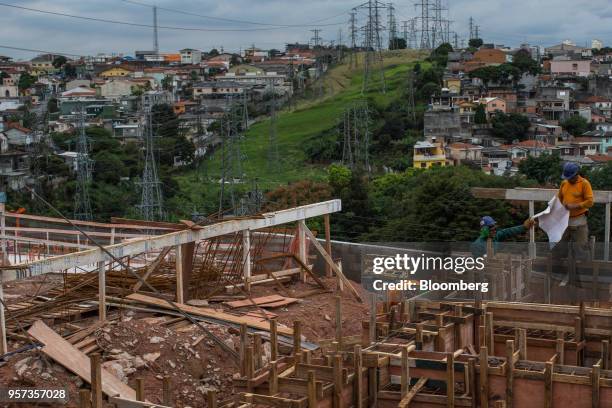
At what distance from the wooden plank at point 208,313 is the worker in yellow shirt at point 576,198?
3.45 m

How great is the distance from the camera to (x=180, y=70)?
11881 cm

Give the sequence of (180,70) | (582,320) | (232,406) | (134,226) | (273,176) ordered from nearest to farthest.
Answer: (232,406) → (582,320) → (134,226) → (273,176) → (180,70)

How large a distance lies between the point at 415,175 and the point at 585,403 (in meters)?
34.7

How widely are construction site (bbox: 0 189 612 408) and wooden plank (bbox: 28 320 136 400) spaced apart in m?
0.01

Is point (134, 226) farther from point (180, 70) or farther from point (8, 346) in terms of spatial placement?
point (180, 70)

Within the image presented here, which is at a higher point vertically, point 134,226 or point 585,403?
point 134,226

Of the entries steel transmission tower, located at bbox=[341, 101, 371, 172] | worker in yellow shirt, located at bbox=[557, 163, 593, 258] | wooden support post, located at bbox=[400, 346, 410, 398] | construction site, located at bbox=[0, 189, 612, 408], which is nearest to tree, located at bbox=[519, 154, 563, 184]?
steel transmission tower, located at bbox=[341, 101, 371, 172]

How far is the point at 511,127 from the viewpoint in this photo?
65438 mm

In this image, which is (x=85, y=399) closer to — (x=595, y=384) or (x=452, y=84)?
(x=595, y=384)

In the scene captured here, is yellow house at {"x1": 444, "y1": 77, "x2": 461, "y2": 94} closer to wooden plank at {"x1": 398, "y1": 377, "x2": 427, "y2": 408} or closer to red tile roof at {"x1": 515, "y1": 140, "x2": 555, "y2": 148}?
red tile roof at {"x1": 515, "y1": 140, "x2": 555, "y2": 148}

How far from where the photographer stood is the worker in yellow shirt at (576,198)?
9320 millimetres

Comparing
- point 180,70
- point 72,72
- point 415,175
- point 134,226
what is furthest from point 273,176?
point 72,72

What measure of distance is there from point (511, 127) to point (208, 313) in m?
57.3

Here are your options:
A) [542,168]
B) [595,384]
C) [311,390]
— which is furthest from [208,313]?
[542,168]
